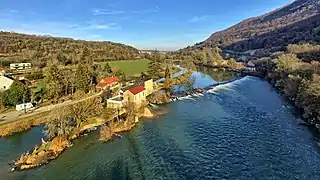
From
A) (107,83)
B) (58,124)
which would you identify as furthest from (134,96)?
(107,83)

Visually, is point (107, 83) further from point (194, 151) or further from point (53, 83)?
point (194, 151)

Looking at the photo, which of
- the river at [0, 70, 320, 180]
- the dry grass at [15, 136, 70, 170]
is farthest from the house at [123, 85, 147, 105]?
the dry grass at [15, 136, 70, 170]

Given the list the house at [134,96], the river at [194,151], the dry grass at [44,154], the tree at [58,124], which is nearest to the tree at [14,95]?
the river at [194,151]

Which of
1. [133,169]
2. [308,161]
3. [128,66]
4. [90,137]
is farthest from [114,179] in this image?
[128,66]

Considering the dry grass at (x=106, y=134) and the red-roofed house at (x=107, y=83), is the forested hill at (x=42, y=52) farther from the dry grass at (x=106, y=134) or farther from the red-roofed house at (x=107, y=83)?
the dry grass at (x=106, y=134)

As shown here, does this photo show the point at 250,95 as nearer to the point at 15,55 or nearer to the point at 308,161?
the point at 308,161

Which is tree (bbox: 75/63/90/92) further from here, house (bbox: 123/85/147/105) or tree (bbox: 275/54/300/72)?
tree (bbox: 275/54/300/72)
